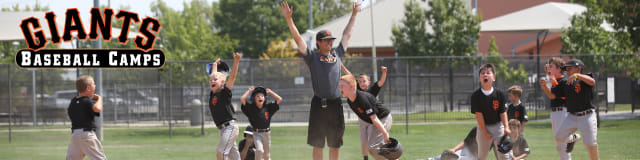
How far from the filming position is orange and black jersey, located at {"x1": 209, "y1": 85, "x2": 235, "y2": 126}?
30.9 ft

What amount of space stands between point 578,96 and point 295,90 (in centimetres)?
1229

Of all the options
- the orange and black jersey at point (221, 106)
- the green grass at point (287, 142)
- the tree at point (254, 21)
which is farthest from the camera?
the tree at point (254, 21)

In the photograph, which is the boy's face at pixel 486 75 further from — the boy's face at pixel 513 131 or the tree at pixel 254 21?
the tree at pixel 254 21

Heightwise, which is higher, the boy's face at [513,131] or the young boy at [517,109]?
the young boy at [517,109]

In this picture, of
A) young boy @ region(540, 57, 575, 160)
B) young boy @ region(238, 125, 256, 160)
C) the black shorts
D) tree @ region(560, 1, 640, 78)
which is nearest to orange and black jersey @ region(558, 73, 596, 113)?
young boy @ region(540, 57, 575, 160)

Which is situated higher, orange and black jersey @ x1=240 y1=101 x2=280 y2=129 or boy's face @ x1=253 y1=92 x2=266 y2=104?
boy's face @ x1=253 y1=92 x2=266 y2=104

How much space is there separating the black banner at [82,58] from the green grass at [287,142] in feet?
6.70

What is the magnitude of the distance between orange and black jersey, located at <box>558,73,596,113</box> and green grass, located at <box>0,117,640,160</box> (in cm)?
306

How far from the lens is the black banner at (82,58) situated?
19766mm

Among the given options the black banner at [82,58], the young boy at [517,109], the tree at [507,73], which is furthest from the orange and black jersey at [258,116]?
the tree at [507,73]

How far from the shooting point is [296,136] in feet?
61.8

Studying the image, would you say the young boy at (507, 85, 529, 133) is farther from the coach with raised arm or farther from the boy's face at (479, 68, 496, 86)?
the coach with raised arm

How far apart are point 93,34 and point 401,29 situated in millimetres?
18401

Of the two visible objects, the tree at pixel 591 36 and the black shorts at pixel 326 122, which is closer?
the black shorts at pixel 326 122
